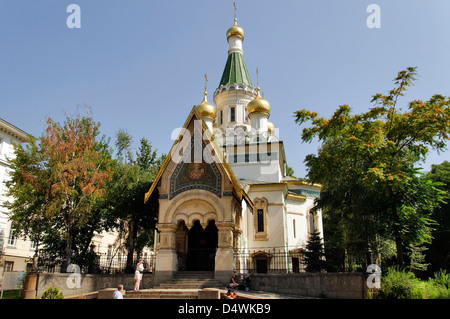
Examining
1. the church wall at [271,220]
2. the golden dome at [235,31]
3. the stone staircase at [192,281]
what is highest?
the golden dome at [235,31]

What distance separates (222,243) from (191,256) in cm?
385

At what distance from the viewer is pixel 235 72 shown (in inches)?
1268

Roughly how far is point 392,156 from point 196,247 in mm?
10710

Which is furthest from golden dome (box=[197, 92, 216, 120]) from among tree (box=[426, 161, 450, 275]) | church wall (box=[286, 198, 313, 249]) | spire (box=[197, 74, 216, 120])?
tree (box=[426, 161, 450, 275])

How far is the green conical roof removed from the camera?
105 ft

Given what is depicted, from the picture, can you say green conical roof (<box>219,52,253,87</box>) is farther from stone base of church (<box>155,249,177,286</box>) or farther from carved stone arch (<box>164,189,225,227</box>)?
stone base of church (<box>155,249,177,286</box>)

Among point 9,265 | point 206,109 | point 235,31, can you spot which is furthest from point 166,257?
point 235,31

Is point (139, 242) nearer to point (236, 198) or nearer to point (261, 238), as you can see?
point (261, 238)

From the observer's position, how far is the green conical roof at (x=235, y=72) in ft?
105

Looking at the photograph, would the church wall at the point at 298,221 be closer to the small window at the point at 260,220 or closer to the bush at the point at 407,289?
the small window at the point at 260,220

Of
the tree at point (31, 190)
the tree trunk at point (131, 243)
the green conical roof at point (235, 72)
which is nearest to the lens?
the tree at point (31, 190)

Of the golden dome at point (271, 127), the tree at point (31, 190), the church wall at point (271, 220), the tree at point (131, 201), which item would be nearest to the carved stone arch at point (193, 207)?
the tree at point (131, 201)

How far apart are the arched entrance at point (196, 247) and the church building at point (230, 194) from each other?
0.05m
